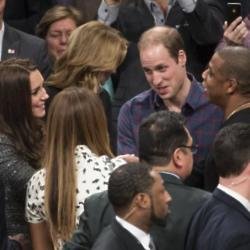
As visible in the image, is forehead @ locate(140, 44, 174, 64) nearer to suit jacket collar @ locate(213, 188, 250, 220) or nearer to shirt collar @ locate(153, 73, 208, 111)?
shirt collar @ locate(153, 73, 208, 111)

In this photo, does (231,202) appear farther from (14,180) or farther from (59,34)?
(59,34)

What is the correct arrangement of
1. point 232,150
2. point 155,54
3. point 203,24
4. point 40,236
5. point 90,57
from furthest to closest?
point 203,24 < point 90,57 < point 155,54 < point 40,236 < point 232,150

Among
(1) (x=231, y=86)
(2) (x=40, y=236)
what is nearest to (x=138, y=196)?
(2) (x=40, y=236)

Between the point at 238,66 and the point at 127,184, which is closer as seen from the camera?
the point at 127,184

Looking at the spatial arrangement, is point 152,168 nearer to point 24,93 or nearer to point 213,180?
point 213,180

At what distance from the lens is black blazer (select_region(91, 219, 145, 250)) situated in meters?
3.63

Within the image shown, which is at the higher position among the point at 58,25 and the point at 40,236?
the point at 58,25

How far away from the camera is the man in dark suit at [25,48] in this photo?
6406 mm

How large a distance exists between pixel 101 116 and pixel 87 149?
0.62ft

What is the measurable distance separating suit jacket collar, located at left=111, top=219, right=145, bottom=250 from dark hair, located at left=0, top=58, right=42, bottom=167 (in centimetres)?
138

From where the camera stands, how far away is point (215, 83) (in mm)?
4969

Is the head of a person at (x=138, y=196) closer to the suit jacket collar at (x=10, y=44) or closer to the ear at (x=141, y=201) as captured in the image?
the ear at (x=141, y=201)

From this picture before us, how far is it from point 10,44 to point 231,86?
6.81 feet

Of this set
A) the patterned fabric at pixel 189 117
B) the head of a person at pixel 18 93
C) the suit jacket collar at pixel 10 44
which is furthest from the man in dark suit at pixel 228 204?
the suit jacket collar at pixel 10 44
